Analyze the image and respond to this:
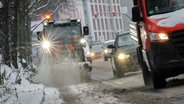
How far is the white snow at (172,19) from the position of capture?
10.4 m

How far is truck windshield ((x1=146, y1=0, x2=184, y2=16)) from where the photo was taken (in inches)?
430

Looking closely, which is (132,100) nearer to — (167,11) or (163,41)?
(163,41)

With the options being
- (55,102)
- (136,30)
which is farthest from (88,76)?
(55,102)

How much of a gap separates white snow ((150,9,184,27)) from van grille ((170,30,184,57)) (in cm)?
21

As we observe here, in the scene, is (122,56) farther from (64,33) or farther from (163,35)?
(163,35)

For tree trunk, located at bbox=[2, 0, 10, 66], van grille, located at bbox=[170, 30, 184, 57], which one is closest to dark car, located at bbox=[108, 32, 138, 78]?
tree trunk, located at bbox=[2, 0, 10, 66]

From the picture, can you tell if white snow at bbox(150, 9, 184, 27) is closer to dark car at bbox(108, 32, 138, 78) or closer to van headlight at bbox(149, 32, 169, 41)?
van headlight at bbox(149, 32, 169, 41)

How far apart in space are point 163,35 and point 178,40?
34 centimetres

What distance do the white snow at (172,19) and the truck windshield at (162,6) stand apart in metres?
0.19

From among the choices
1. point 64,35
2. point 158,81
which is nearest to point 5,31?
point 64,35

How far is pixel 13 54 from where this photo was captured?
68.5 ft

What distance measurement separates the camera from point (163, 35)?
34.4 feet

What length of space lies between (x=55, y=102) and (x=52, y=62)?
30.7 ft

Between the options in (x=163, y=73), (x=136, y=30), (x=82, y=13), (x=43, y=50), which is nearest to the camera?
(x=163, y=73)
